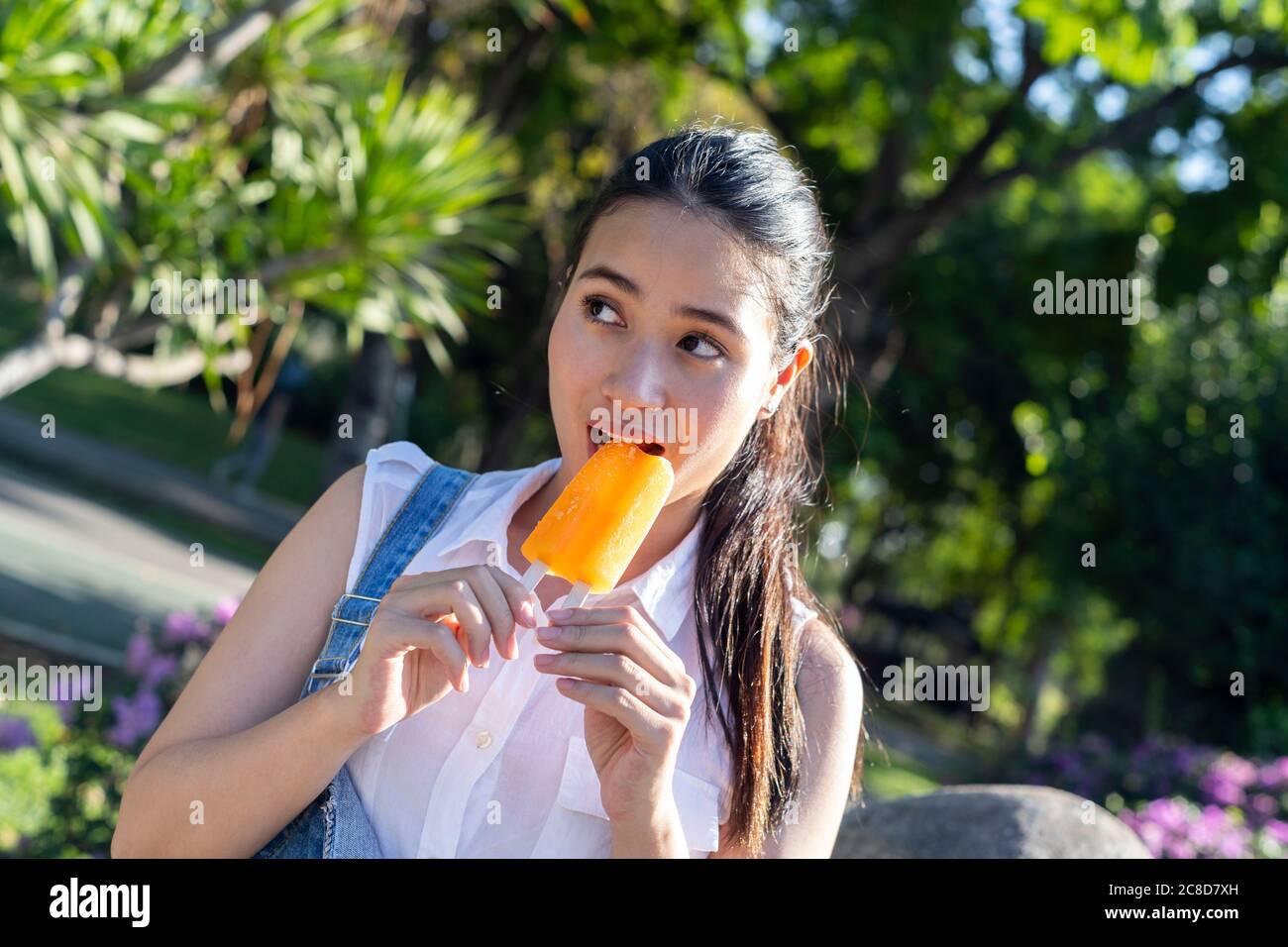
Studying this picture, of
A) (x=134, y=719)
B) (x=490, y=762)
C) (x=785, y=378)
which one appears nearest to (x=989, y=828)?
(x=785, y=378)

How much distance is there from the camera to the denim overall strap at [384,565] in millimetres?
1928

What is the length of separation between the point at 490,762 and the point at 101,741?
11.5ft

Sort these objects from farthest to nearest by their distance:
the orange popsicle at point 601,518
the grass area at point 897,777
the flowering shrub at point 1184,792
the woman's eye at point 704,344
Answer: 1. the grass area at point 897,777
2. the flowering shrub at point 1184,792
3. the woman's eye at point 704,344
4. the orange popsicle at point 601,518

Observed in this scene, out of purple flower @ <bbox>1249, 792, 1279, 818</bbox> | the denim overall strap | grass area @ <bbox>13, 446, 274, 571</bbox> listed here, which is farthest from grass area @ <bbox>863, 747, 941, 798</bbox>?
the denim overall strap

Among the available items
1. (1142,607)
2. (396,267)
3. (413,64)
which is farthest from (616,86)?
(1142,607)

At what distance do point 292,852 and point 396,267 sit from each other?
578 cm

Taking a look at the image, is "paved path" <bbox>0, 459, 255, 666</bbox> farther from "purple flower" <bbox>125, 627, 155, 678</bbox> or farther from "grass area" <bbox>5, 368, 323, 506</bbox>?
"grass area" <bbox>5, 368, 323, 506</bbox>

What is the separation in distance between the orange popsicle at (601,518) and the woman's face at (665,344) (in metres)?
0.05

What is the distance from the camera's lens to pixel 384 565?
2021 mm

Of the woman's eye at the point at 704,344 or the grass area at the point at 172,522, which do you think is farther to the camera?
the grass area at the point at 172,522

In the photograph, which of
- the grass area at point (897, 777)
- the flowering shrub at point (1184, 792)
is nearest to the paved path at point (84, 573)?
the grass area at point (897, 777)

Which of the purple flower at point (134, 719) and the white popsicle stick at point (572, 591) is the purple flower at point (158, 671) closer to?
the purple flower at point (134, 719)

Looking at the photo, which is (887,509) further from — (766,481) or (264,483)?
(766,481)

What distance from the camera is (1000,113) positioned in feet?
35.9
